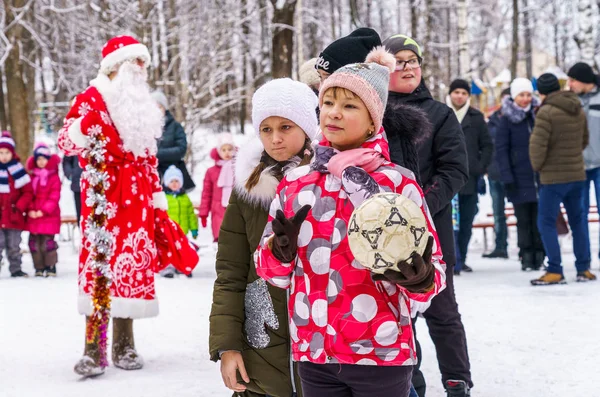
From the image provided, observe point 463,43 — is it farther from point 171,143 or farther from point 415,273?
point 415,273

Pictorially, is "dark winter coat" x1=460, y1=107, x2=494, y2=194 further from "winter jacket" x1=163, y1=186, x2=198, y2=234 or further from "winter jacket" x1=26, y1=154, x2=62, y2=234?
"winter jacket" x1=26, y1=154, x2=62, y2=234

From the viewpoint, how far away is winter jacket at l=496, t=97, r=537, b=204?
927 centimetres

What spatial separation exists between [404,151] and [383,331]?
143cm

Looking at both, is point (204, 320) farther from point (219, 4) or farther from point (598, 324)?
point (219, 4)

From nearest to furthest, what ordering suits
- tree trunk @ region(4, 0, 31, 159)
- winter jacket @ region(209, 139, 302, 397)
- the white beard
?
winter jacket @ region(209, 139, 302, 397), the white beard, tree trunk @ region(4, 0, 31, 159)

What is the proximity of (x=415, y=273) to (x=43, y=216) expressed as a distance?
852 centimetres

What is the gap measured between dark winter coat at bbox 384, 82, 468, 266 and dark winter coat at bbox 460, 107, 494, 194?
4987 millimetres

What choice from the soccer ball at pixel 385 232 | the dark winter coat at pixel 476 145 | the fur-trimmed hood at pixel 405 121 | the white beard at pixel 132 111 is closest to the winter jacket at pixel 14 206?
the white beard at pixel 132 111

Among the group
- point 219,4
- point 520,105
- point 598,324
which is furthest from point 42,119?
point 598,324

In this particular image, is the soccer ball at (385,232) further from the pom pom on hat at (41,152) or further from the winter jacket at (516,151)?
the pom pom on hat at (41,152)

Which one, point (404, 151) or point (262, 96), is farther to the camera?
point (404, 151)

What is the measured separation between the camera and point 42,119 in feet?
114

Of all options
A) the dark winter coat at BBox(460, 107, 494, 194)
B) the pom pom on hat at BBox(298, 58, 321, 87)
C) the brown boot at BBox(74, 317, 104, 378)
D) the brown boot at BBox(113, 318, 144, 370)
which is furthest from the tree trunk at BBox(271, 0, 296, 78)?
the pom pom on hat at BBox(298, 58, 321, 87)

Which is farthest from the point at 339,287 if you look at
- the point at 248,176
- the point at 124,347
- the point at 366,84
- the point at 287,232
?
the point at 124,347
